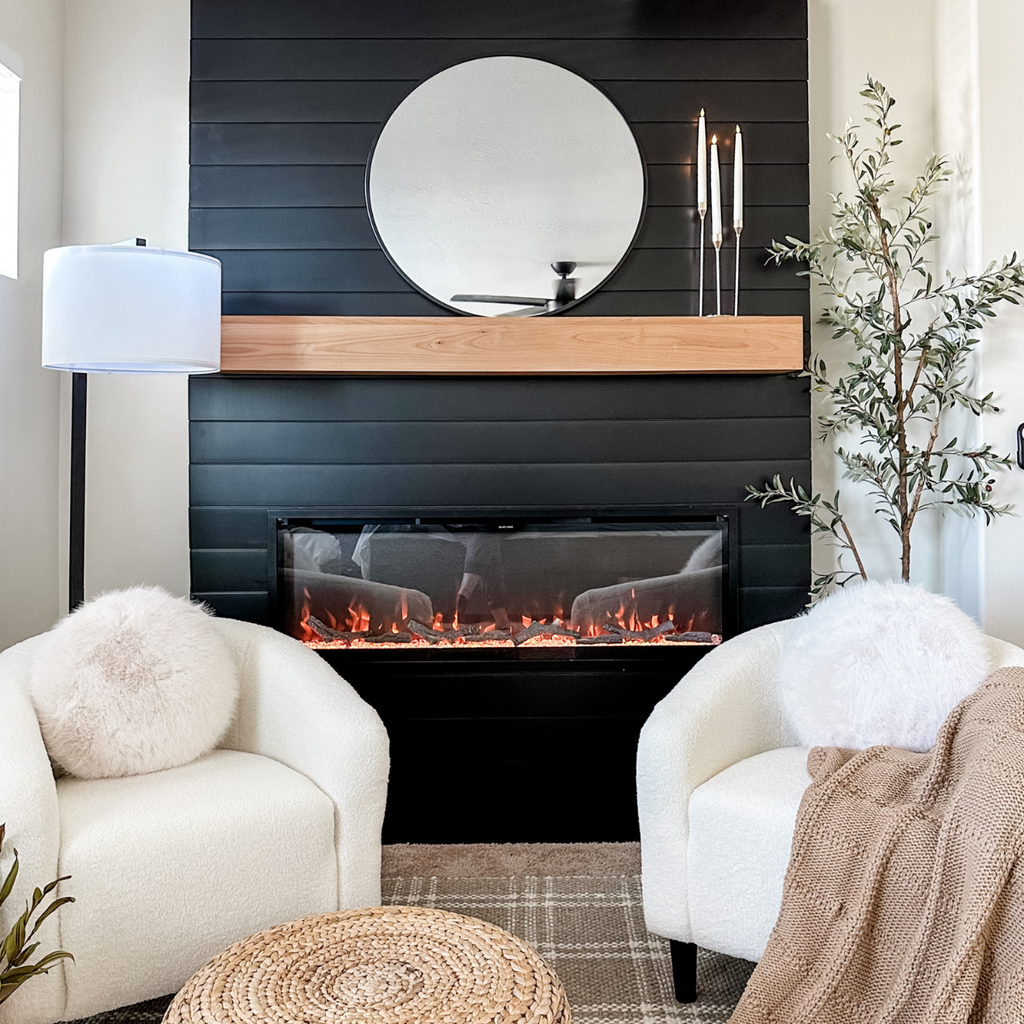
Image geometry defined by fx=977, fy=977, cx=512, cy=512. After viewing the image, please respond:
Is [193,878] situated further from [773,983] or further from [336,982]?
[773,983]

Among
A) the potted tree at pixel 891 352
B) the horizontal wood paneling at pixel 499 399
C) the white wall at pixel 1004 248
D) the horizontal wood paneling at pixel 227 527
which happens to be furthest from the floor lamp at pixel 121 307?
the white wall at pixel 1004 248

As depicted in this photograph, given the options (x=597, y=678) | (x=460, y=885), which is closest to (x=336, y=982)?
(x=460, y=885)

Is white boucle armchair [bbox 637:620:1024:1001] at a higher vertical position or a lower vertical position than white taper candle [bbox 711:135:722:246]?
lower

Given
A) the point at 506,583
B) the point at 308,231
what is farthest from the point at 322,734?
the point at 308,231

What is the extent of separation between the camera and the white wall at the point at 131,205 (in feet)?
9.61

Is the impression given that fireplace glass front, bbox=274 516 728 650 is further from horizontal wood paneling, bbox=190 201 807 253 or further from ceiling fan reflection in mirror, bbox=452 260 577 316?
horizontal wood paneling, bbox=190 201 807 253

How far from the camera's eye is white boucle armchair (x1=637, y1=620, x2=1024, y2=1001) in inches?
67.8

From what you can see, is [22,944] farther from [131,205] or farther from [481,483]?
[131,205]

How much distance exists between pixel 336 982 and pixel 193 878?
1.65 ft

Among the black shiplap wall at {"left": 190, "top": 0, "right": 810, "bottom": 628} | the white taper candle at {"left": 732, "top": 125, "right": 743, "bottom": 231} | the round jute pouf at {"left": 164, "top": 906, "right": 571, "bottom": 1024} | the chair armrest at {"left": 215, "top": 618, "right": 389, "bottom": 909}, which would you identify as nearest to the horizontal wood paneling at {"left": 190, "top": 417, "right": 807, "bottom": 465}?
the black shiplap wall at {"left": 190, "top": 0, "right": 810, "bottom": 628}

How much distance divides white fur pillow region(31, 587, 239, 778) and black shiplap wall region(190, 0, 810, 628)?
0.70 m

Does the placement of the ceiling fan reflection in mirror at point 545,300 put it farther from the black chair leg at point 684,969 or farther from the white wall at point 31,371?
the black chair leg at point 684,969

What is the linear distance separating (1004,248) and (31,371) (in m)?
2.73

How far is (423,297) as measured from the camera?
2.72 m
